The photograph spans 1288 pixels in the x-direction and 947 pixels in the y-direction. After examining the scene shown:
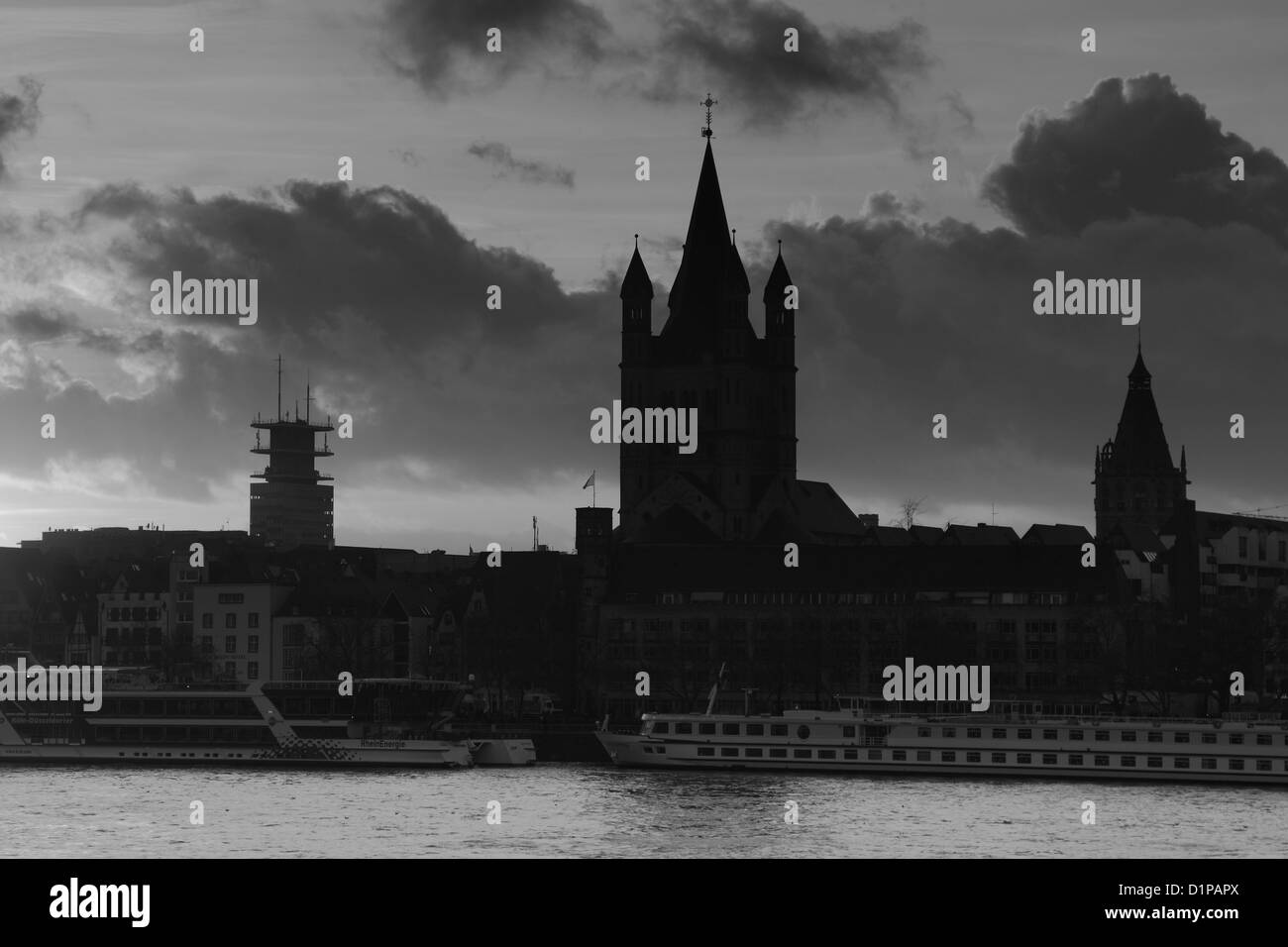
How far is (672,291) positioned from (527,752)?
6854 cm

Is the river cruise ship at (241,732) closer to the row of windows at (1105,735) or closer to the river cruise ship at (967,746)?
the river cruise ship at (967,746)

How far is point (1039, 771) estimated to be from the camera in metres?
89.8

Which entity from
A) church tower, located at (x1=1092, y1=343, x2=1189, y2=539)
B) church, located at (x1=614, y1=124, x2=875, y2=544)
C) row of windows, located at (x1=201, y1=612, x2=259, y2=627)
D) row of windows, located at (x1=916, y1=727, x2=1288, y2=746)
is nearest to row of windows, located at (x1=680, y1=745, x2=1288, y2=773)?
row of windows, located at (x1=916, y1=727, x2=1288, y2=746)

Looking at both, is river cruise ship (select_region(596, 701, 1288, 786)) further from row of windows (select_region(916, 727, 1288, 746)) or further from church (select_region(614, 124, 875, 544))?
church (select_region(614, 124, 875, 544))

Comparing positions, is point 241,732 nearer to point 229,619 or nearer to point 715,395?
point 229,619

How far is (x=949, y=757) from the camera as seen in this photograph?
Result: 91.6m

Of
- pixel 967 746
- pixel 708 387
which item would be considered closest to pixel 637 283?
pixel 708 387

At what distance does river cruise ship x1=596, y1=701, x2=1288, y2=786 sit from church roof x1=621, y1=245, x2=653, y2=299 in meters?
66.4

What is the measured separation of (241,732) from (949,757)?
27.5m

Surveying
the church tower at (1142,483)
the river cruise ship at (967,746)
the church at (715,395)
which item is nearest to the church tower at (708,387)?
the church at (715,395)

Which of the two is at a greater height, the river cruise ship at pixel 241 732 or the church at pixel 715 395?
the church at pixel 715 395

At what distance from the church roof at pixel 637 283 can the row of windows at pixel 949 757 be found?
69275mm

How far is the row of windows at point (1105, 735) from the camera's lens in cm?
8900

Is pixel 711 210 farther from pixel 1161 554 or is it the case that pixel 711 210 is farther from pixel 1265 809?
pixel 1265 809
